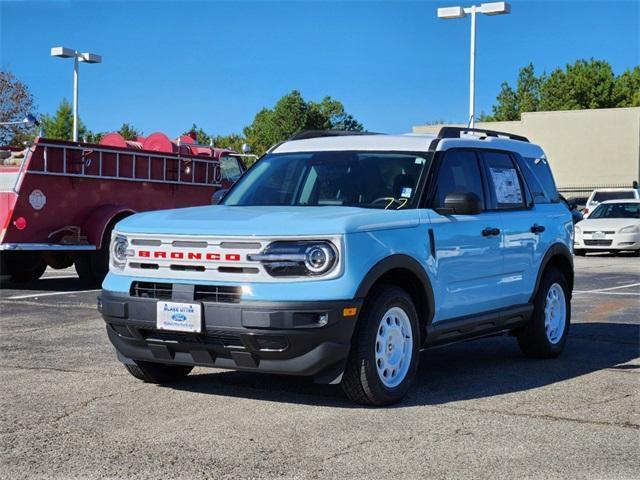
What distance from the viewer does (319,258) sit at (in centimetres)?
596

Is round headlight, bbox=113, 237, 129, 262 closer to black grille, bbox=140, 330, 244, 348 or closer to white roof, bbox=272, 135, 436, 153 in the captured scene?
black grille, bbox=140, 330, 244, 348

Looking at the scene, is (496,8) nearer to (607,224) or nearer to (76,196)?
(607,224)

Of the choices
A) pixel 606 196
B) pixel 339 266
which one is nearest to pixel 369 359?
pixel 339 266

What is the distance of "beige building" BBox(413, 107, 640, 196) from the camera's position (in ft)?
184

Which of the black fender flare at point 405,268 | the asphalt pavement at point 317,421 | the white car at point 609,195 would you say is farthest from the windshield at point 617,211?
the black fender flare at point 405,268

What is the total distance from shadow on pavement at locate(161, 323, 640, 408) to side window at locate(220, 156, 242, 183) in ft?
31.7

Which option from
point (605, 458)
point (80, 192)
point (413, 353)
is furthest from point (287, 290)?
point (80, 192)

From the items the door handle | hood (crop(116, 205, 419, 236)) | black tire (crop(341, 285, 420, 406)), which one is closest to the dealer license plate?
hood (crop(116, 205, 419, 236))

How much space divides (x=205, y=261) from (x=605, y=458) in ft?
8.66

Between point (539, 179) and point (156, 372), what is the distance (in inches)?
157

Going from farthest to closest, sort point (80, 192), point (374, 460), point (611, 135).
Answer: point (611, 135), point (80, 192), point (374, 460)

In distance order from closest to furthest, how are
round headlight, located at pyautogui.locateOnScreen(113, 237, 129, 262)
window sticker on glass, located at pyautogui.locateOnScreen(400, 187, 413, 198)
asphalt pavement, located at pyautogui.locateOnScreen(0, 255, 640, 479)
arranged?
asphalt pavement, located at pyautogui.locateOnScreen(0, 255, 640, 479) → round headlight, located at pyautogui.locateOnScreen(113, 237, 129, 262) → window sticker on glass, located at pyautogui.locateOnScreen(400, 187, 413, 198)

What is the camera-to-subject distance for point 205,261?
6.12 m

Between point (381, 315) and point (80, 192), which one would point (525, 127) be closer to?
A: point (80, 192)
